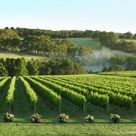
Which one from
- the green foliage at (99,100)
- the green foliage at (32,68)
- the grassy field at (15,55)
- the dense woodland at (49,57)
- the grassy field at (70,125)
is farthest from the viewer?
the grassy field at (15,55)

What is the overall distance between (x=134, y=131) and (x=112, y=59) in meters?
141

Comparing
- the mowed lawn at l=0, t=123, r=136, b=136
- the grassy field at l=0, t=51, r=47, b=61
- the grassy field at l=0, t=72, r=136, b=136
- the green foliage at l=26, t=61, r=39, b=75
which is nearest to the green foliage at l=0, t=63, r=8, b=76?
the green foliage at l=26, t=61, r=39, b=75

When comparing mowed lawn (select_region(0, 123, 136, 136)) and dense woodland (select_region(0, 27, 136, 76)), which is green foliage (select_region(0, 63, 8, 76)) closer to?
dense woodland (select_region(0, 27, 136, 76))

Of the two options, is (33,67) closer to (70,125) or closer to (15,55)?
(15,55)

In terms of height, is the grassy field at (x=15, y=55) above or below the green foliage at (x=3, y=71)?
above

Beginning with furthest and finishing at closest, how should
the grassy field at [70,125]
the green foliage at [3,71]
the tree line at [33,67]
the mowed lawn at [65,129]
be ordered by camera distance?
the tree line at [33,67]
the green foliage at [3,71]
the grassy field at [70,125]
the mowed lawn at [65,129]

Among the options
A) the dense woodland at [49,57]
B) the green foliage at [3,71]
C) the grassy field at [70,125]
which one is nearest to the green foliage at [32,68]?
the dense woodland at [49,57]

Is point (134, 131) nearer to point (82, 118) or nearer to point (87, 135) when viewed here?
point (87, 135)

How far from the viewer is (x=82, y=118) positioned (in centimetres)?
2925

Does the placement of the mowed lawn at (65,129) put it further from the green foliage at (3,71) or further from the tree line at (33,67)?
the green foliage at (3,71)

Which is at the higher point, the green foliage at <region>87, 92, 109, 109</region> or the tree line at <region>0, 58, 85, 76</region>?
the green foliage at <region>87, 92, 109, 109</region>

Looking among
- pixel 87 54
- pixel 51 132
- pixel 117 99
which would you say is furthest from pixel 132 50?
pixel 51 132

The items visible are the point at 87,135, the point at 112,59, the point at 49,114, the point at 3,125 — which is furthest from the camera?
the point at 112,59

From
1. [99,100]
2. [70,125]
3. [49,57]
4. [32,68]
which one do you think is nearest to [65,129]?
[70,125]
